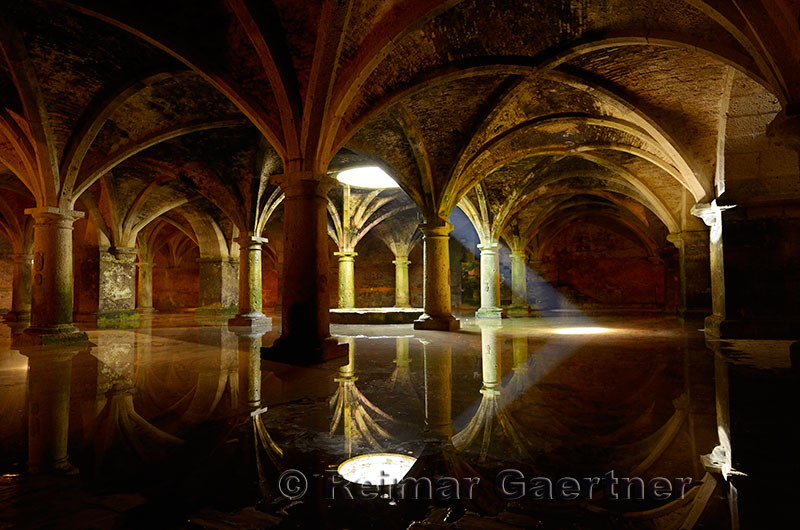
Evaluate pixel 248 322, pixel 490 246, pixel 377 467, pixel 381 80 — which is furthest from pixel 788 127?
pixel 248 322

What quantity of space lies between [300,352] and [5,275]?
21061 millimetres

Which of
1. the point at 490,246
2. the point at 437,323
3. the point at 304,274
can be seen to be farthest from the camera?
the point at 490,246

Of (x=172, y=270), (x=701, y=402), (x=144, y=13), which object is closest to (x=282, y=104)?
(x=144, y=13)

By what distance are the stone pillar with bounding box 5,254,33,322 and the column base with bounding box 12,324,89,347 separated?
27.8 feet

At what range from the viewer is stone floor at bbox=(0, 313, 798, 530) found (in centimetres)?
156

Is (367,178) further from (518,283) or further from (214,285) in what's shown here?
(518,283)

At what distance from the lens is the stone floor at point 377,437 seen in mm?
1559

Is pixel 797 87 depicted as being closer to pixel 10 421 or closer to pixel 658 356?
pixel 658 356

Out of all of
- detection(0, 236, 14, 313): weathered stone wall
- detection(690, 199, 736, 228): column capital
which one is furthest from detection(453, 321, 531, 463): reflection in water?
detection(0, 236, 14, 313): weathered stone wall

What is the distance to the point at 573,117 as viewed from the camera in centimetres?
868

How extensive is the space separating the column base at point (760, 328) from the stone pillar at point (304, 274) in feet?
20.4

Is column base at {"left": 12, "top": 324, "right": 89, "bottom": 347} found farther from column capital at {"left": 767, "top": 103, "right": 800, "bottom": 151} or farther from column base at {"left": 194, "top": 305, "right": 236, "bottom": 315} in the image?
column capital at {"left": 767, "top": 103, "right": 800, "bottom": 151}

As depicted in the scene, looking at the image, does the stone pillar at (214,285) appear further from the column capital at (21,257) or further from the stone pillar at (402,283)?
the stone pillar at (402,283)

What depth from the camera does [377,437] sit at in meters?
2.41
